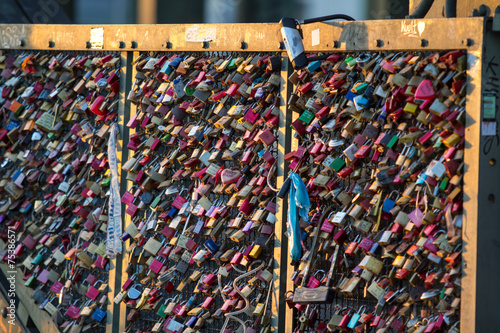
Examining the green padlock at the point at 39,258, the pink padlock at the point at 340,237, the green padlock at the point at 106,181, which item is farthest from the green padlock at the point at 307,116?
the green padlock at the point at 39,258

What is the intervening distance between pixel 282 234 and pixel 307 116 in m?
0.70

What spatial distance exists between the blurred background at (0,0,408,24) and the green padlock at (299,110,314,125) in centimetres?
191

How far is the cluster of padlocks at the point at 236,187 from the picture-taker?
3.66 metres

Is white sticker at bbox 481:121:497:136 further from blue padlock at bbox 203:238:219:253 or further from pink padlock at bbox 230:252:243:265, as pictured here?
blue padlock at bbox 203:238:219:253

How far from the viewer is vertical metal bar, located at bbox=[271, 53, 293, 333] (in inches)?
164

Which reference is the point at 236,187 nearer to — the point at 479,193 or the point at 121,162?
the point at 121,162

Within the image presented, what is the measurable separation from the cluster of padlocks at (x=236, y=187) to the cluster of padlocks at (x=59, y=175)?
13 mm

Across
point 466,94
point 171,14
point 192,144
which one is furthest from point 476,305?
point 171,14

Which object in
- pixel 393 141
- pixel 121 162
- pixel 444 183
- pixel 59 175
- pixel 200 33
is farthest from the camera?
pixel 59 175

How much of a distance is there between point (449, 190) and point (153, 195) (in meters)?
2.00

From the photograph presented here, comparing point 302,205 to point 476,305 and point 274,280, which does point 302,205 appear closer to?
point 274,280

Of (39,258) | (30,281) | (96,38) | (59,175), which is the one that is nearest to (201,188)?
(59,175)

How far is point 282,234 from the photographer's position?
4164mm

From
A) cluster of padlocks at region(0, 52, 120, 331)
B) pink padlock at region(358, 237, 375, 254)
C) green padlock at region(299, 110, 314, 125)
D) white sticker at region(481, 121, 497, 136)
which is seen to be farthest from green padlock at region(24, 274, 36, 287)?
white sticker at region(481, 121, 497, 136)
